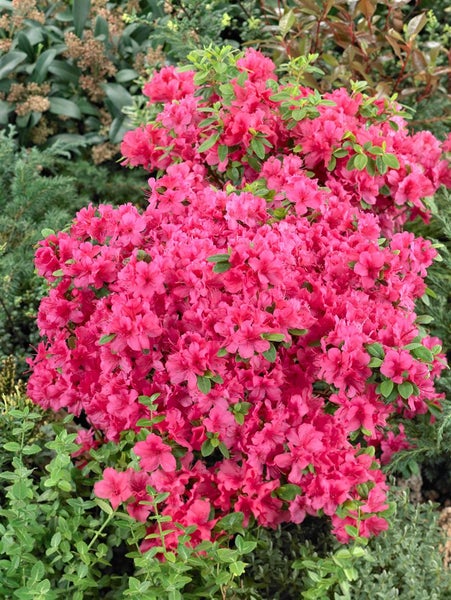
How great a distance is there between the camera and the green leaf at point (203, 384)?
1.70m

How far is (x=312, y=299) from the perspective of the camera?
187 centimetres

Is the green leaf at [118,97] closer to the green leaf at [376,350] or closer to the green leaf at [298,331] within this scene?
the green leaf at [298,331]

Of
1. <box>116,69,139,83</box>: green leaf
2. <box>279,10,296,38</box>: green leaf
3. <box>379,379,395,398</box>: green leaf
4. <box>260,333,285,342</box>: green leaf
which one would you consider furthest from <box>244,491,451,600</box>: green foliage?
<box>116,69,139,83</box>: green leaf

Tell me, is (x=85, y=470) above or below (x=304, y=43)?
below

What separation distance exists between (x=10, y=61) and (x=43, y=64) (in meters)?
0.18

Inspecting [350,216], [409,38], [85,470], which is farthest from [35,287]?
[409,38]

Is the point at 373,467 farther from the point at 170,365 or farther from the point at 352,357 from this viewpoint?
the point at 170,365

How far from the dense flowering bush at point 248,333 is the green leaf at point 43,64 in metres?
1.88

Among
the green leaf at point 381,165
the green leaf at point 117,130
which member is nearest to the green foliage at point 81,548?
the green leaf at point 381,165

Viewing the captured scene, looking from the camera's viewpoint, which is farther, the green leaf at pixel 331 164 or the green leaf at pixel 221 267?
the green leaf at pixel 331 164

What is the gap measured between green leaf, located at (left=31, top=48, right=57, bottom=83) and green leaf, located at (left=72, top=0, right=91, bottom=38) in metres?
0.23

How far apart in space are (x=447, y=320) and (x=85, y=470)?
1429mm

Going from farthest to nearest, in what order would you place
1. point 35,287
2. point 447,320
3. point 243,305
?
point 35,287 < point 447,320 < point 243,305

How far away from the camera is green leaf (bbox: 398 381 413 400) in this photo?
1750 millimetres
